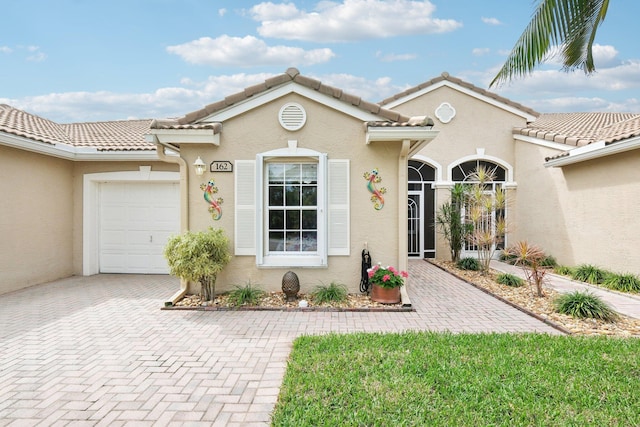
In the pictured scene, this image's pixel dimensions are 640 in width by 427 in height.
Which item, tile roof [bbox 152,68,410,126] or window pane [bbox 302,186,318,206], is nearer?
tile roof [bbox 152,68,410,126]

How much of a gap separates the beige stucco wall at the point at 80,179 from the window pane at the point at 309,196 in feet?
16.6

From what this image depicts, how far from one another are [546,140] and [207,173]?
11.4 meters

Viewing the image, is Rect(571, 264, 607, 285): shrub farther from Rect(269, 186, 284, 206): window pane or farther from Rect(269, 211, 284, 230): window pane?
Rect(269, 186, 284, 206): window pane

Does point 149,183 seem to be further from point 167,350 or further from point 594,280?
point 594,280

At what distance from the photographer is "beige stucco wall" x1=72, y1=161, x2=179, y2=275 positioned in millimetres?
11008

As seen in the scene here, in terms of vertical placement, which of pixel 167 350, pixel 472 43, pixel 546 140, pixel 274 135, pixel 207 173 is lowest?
pixel 167 350

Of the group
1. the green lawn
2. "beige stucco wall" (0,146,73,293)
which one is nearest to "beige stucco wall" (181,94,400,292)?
the green lawn

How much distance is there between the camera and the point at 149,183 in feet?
36.7

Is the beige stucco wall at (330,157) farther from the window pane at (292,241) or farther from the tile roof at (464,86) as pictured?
the tile roof at (464,86)

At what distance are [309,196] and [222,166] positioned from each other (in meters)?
2.08

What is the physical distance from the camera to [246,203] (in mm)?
8078

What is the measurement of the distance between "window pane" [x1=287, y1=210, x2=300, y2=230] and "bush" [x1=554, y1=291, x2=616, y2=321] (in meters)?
5.60

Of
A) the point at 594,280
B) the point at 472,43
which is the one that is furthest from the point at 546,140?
the point at 594,280

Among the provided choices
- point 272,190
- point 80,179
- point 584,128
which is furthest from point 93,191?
point 584,128
